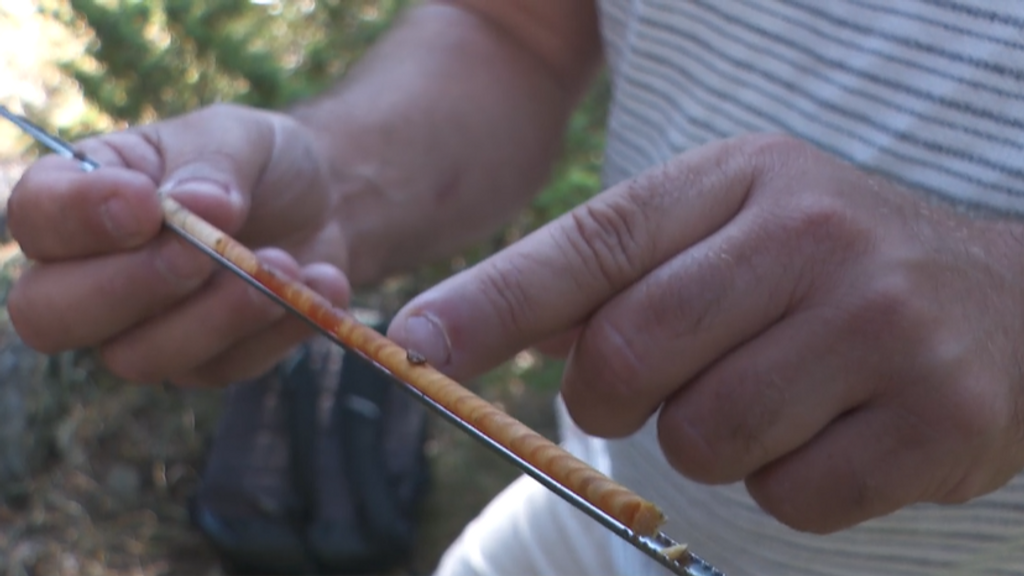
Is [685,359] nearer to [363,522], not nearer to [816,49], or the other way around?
[816,49]

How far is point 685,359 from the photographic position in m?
0.48

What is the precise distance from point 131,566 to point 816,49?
5.23ft

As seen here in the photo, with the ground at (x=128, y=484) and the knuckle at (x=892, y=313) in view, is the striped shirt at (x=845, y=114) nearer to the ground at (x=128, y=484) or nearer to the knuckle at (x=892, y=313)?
the knuckle at (x=892, y=313)

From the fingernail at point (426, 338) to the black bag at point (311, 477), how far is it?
1161 millimetres

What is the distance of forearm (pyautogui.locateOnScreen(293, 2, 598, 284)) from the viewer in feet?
3.17

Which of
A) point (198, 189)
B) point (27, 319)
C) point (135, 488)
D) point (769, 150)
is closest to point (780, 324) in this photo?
point (769, 150)

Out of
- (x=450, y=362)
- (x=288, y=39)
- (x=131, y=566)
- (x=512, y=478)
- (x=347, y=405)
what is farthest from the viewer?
(x=288, y=39)

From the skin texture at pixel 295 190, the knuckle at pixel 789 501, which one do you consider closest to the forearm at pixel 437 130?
the skin texture at pixel 295 190

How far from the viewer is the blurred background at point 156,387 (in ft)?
5.89

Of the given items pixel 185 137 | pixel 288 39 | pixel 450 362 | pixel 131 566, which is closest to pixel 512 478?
pixel 131 566

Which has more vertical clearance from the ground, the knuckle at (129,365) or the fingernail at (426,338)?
the fingernail at (426,338)

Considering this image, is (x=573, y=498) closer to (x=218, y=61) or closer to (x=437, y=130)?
(x=437, y=130)

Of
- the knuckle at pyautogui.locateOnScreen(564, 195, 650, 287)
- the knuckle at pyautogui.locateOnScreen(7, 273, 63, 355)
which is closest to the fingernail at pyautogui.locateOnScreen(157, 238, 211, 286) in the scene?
the knuckle at pyautogui.locateOnScreen(7, 273, 63, 355)

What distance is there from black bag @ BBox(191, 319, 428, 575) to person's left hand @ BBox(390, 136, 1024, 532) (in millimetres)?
1180
